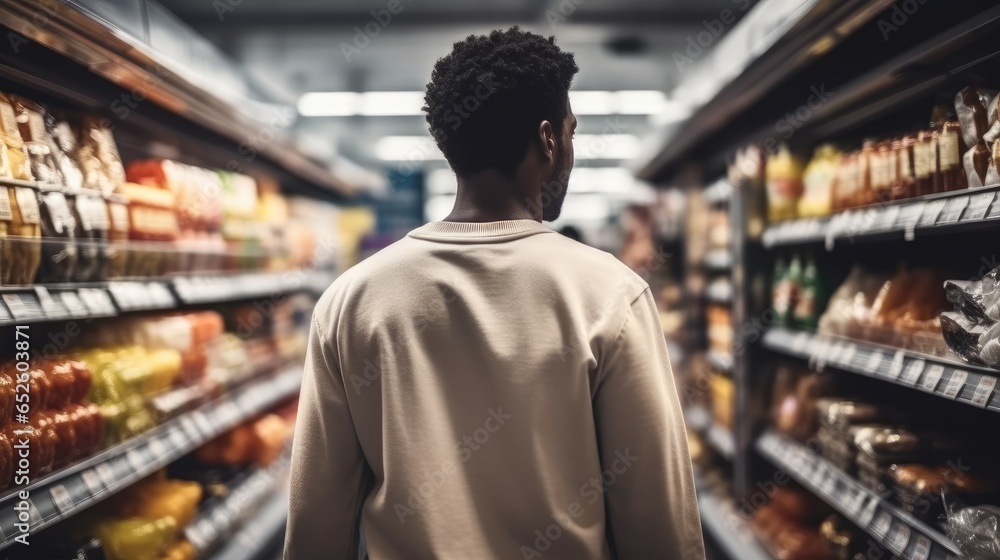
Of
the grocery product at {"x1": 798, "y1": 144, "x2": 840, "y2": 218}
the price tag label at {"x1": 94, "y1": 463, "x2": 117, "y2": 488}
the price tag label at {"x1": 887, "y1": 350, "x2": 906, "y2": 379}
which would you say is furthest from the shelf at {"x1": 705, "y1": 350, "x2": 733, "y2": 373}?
the price tag label at {"x1": 94, "y1": 463, "x2": 117, "y2": 488}

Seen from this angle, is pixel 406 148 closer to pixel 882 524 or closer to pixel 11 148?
pixel 11 148

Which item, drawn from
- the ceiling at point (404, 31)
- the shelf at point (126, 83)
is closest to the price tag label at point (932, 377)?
the shelf at point (126, 83)

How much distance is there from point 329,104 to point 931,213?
6.33 meters

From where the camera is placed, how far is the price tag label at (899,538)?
6.55ft

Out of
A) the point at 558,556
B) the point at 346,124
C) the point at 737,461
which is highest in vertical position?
the point at 346,124

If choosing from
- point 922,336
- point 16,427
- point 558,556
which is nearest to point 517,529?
point 558,556

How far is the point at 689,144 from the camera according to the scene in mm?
4215

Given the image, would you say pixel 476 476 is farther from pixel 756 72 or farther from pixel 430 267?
pixel 756 72

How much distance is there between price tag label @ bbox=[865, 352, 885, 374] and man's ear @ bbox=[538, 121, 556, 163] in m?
1.53

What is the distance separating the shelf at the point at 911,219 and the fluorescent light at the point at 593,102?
4.56 metres

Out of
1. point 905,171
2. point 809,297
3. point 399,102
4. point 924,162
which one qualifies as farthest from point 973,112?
point 399,102

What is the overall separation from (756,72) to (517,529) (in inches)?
85.5

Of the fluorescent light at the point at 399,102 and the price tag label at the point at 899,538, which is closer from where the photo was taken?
the price tag label at the point at 899,538

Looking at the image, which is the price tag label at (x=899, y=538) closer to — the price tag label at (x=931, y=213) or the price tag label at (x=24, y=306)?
the price tag label at (x=931, y=213)
